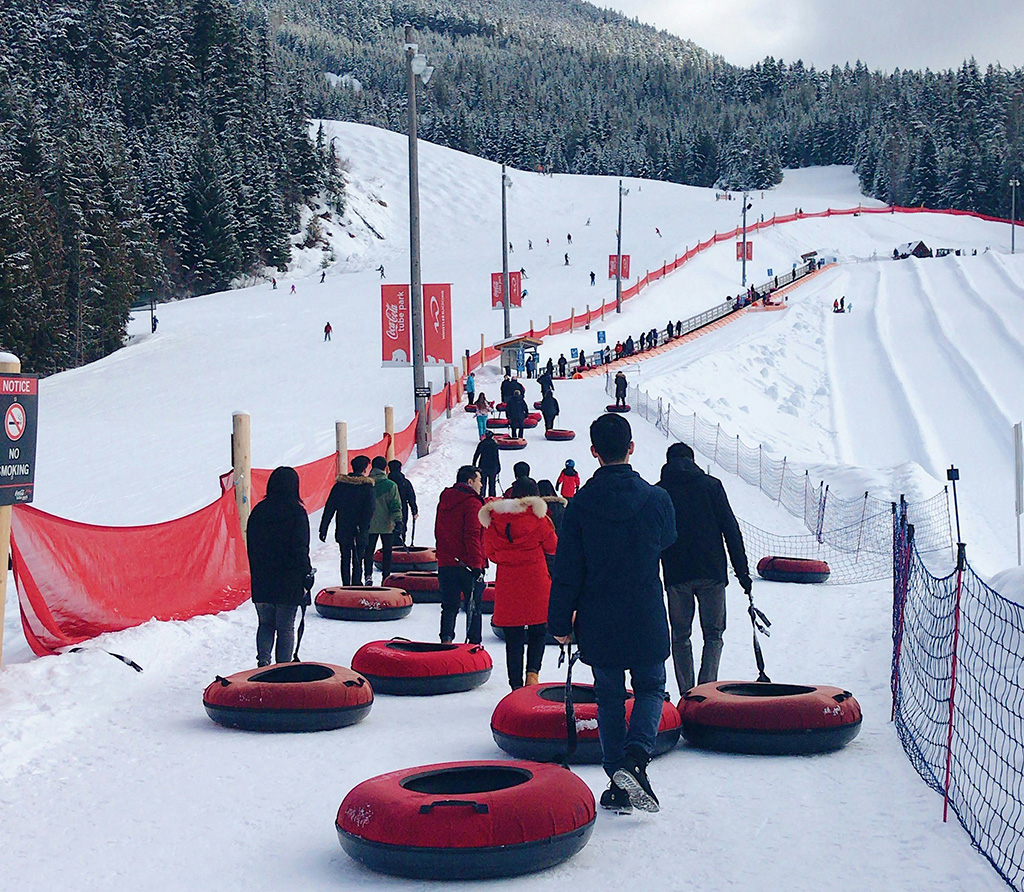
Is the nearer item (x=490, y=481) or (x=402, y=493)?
(x=402, y=493)

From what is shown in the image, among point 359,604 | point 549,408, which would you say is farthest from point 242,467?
point 549,408

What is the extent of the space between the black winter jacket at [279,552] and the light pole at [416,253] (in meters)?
13.8

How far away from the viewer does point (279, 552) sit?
312 inches

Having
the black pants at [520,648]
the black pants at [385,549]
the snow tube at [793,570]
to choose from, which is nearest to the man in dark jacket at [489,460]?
the black pants at [385,549]

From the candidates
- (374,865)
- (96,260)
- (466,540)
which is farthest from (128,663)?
(96,260)

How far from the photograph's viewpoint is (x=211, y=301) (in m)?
67.1

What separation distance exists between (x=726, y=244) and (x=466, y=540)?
228ft

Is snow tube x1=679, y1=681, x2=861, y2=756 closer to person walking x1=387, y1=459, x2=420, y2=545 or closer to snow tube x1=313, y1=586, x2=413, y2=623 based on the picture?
snow tube x1=313, y1=586, x2=413, y2=623

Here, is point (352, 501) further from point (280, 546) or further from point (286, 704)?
point (286, 704)

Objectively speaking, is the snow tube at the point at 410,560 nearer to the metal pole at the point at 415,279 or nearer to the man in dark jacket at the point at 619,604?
the metal pole at the point at 415,279

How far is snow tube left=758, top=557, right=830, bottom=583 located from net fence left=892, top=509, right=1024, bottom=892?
4129 millimetres

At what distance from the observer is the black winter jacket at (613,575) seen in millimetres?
4984

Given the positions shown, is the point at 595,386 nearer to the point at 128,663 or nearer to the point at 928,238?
the point at 128,663

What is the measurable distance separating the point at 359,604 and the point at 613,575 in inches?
256
